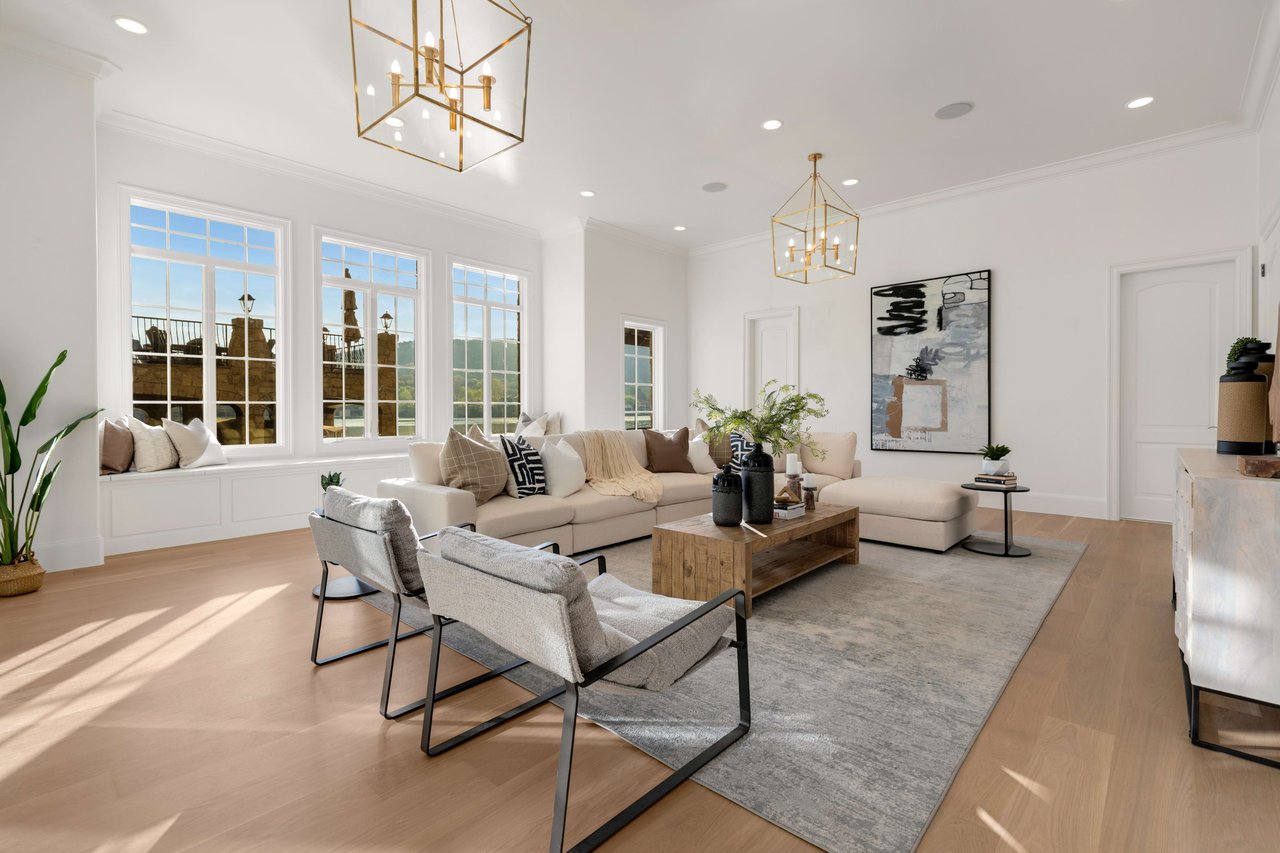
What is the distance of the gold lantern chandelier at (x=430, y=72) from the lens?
2484 mm

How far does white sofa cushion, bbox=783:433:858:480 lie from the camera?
5258 mm

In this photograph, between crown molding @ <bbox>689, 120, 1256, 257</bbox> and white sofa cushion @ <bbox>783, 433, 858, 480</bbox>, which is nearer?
crown molding @ <bbox>689, 120, 1256, 257</bbox>

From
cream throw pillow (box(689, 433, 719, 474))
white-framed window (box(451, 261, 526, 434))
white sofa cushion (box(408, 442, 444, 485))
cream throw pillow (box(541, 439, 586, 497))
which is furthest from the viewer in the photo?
white-framed window (box(451, 261, 526, 434))

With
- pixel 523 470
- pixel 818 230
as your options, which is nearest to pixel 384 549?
pixel 523 470

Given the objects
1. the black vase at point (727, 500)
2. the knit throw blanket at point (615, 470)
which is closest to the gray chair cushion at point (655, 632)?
the black vase at point (727, 500)

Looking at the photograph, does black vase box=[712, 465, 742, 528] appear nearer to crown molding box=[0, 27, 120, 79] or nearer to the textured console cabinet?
the textured console cabinet

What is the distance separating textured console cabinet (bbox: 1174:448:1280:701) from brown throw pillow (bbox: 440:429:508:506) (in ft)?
11.0

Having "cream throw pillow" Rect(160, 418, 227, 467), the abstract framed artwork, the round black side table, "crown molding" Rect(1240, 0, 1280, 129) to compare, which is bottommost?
the round black side table

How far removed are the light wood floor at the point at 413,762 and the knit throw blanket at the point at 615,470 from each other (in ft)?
7.03

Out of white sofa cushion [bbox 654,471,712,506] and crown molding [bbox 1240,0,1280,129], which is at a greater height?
crown molding [bbox 1240,0,1280,129]

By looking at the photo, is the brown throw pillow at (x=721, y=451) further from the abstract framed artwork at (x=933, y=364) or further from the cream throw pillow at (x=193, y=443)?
the cream throw pillow at (x=193, y=443)

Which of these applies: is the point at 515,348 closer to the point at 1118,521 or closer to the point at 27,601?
the point at 27,601

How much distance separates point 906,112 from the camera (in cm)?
434

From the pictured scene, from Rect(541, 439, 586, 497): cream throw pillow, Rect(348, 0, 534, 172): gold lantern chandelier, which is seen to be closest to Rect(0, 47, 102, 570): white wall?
Rect(348, 0, 534, 172): gold lantern chandelier
